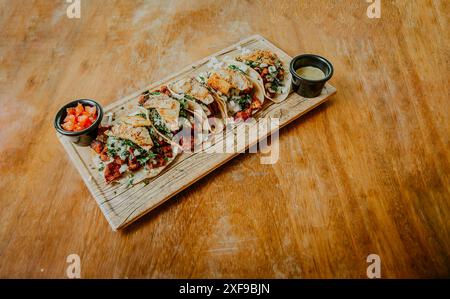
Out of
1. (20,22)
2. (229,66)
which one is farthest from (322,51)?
(20,22)

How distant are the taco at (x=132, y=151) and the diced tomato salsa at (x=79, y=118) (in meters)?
0.13

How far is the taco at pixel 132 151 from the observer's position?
6.06ft

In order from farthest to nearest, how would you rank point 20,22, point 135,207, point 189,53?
point 20,22, point 189,53, point 135,207

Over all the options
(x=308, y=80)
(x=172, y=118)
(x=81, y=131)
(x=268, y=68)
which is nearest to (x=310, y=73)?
(x=308, y=80)

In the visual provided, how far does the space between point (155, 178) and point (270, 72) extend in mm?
1194

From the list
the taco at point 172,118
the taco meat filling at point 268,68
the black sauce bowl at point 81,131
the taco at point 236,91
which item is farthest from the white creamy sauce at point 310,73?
the black sauce bowl at point 81,131

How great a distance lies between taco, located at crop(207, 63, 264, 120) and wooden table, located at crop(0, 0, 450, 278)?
329mm

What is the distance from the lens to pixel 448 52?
2.83 meters

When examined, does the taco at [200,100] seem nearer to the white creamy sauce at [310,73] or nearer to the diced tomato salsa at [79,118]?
the diced tomato salsa at [79,118]

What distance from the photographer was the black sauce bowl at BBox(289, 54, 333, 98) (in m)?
2.18

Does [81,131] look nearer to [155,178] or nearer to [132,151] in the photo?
[132,151]

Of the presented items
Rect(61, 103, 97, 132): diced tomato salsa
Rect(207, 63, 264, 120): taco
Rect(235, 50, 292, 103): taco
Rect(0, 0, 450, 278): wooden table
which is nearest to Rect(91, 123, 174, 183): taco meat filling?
Rect(61, 103, 97, 132): diced tomato salsa

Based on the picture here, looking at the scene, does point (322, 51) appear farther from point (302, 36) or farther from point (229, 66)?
point (229, 66)
